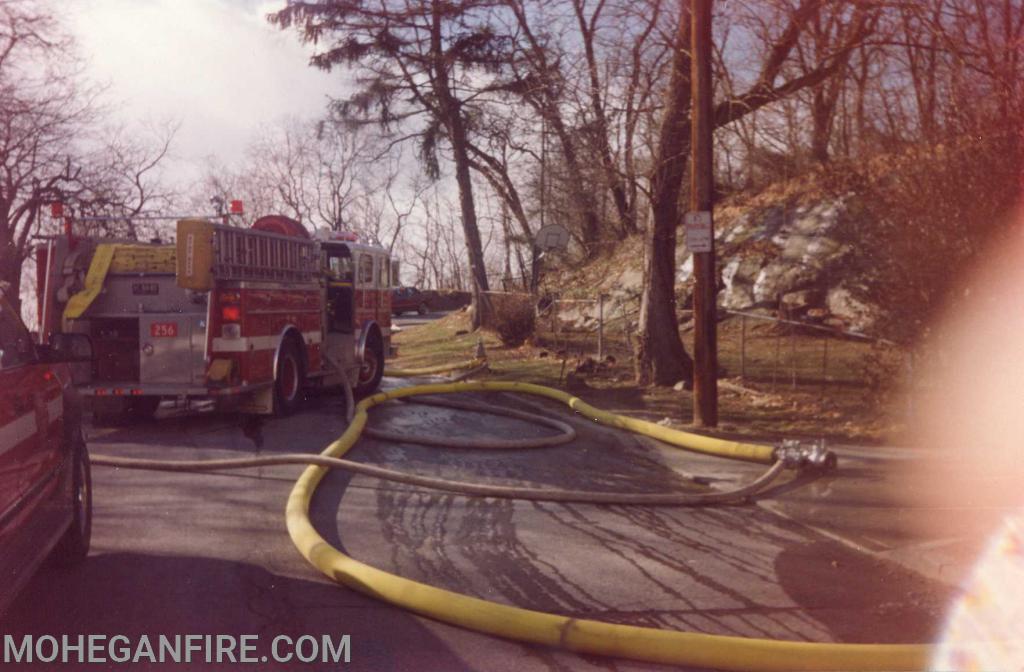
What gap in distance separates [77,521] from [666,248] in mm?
11172

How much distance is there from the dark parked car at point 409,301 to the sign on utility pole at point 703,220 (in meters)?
39.8

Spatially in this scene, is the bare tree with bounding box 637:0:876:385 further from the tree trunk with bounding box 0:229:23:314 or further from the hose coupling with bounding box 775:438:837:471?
the tree trunk with bounding box 0:229:23:314

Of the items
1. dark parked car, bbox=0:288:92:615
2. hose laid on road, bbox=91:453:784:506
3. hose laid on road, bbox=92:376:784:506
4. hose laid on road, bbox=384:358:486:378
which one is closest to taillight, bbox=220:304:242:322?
hose laid on road, bbox=92:376:784:506

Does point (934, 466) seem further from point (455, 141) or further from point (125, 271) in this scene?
point (455, 141)

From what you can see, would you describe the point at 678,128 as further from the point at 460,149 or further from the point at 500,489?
the point at 460,149

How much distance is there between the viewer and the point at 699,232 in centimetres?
1149

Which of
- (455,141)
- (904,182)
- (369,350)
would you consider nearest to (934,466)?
(904,182)

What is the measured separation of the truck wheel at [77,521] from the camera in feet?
18.8

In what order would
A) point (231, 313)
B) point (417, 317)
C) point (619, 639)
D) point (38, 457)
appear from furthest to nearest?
point (417, 317) → point (231, 313) → point (38, 457) → point (619, 639)

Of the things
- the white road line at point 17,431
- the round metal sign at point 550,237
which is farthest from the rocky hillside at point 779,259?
the white road line at point 17,431

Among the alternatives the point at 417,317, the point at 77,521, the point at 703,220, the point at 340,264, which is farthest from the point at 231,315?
the point at 417,317

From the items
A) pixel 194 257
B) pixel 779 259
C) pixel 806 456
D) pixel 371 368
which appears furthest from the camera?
pixel 779 259

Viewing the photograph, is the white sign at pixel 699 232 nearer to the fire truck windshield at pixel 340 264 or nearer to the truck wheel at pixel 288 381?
the truck wheel at pixel 288 381

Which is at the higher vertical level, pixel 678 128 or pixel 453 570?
pixel 678 128
